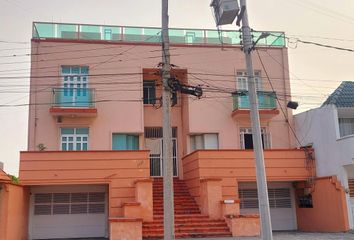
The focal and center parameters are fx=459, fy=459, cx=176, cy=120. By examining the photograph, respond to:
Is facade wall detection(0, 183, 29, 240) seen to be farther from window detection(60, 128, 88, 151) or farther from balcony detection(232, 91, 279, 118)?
balcony detection(232, 91, 279, 118)

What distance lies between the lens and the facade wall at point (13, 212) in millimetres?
17000

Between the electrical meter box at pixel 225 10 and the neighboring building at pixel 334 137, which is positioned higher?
the electrical meter box at pixel 225 10

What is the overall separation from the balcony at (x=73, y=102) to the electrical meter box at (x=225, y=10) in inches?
407

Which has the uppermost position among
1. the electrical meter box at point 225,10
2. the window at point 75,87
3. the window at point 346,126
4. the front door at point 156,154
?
the window at point 75,87

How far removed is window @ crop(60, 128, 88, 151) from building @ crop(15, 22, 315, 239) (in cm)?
5

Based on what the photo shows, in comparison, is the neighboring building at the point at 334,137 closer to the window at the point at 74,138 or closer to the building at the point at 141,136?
the building at the point at 141,136

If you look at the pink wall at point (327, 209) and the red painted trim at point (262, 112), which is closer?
the pink wall at point (327, 209)

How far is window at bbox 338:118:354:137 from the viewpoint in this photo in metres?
23.0

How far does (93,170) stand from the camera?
63.4ft

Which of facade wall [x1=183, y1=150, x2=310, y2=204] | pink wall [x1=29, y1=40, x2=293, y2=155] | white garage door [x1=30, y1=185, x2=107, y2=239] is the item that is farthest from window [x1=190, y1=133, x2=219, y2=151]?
white garage door [x1=30, y1=185, x2=107, y2=239]

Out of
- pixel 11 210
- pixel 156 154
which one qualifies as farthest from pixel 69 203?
pixel 156 154

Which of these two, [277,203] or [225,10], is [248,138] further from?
[225,10]

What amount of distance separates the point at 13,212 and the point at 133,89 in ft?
27.0

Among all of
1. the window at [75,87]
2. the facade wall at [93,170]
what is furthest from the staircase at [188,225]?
the window at [75,87]
